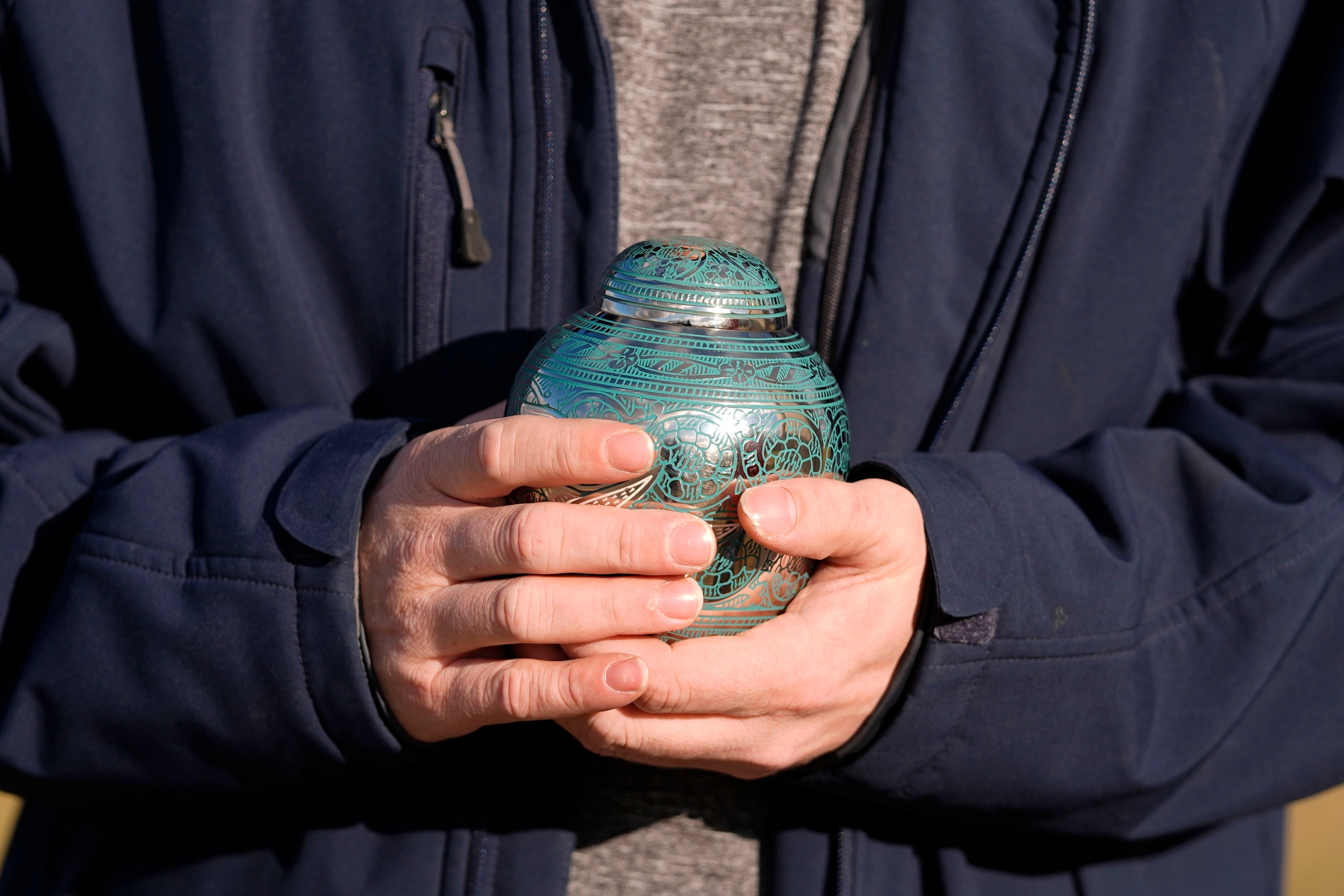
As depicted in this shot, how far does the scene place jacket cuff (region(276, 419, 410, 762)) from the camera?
53.4 inches

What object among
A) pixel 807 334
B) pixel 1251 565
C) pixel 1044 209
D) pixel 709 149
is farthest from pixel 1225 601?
pixel 709 149

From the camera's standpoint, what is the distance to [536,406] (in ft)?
4.46

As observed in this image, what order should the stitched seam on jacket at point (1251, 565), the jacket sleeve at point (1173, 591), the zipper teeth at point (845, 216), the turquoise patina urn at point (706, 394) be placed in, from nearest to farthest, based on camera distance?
the turquoise patina urn at point (706, 394), the jacket sleeve at point (1173, 591), the stitched seam on jacket at point (1251, 565), the zipper teeth at point (845, 216)

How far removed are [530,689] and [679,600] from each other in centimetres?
21

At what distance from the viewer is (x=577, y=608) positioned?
121 cm

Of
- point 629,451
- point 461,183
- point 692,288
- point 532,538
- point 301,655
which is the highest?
point 461,183

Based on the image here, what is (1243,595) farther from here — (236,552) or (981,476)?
(236,552)

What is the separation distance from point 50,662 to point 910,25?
1603mm

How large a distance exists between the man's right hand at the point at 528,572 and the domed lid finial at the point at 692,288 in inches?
10.0

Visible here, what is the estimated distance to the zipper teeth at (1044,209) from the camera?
1.57m

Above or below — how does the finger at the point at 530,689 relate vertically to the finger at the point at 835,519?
below

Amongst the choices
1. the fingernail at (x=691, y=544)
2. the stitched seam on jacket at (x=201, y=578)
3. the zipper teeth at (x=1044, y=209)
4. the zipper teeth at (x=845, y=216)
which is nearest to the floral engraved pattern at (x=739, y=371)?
the fingernail at (x=691, y=544)

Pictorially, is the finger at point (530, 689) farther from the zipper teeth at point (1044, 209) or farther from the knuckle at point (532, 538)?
the zipper teeth at point (1044, 209)

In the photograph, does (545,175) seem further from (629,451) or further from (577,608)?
(577,608)
